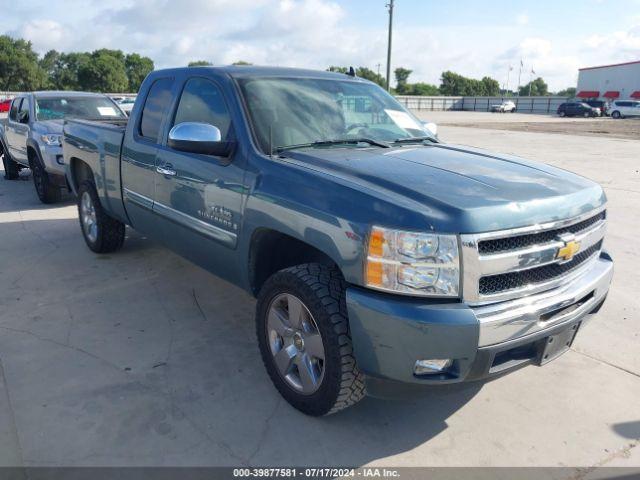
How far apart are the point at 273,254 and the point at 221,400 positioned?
0.90 m

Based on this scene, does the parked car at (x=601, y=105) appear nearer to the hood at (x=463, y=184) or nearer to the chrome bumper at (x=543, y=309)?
the hood at (x=463, y=184)

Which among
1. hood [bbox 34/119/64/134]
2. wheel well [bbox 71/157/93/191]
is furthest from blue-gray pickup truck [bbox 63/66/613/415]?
hood [bbox 34/119/64/134]

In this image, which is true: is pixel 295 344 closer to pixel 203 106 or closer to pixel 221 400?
pixel 221 400

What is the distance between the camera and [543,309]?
2555mm

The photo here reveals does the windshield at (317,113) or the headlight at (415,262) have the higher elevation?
the windshield at (317,113)

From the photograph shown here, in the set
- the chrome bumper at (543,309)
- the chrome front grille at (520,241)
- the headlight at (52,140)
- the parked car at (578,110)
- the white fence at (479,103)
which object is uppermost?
the white fence at (479,103)

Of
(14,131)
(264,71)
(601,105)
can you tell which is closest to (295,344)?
(264,71)

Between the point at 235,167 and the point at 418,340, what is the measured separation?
1.58 m

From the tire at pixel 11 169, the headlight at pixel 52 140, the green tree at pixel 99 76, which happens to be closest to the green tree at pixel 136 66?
the green tree at pixel 99 76

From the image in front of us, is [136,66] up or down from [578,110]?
up

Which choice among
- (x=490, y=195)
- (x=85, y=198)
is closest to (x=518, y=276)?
(x=490, y=195)

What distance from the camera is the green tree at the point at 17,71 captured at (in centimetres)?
7088

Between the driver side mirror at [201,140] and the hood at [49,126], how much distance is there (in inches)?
227

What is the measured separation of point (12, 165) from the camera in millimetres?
11047
